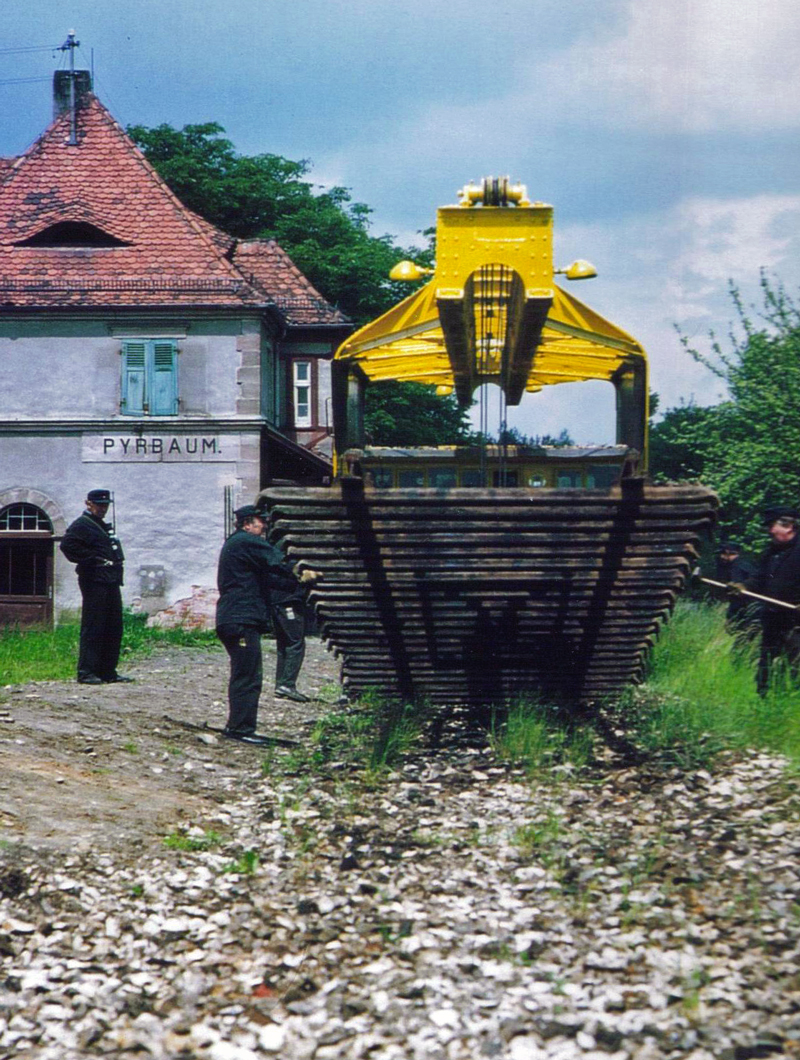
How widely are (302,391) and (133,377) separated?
5837mm

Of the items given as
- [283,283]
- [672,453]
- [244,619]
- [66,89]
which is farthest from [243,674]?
[672,453]

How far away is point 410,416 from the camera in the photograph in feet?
137

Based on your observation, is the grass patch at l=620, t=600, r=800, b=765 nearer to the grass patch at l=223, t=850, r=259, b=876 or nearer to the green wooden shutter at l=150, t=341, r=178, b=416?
the grass patch at l=223, t=850, r=259, b=876

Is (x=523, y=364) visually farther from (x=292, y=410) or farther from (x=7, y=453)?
(x=292, y=410)

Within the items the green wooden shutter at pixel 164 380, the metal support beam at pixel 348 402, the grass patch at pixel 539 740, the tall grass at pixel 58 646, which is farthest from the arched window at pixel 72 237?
the grass patch at pixel 539 740

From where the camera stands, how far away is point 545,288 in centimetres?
860

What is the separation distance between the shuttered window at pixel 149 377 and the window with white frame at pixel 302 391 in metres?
5.06

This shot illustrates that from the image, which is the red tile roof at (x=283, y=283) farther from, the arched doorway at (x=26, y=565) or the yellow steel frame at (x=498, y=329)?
the yellow steel frame at (x=498, y=329)

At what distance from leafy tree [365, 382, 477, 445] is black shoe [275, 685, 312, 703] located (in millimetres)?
24678

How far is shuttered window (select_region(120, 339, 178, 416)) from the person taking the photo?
88.8 feet

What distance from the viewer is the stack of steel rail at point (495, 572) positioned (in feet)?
29.7

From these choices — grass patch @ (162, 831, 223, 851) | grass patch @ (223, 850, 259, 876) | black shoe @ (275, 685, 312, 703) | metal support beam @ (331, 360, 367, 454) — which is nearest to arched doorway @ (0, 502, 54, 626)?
black shoe @ (275, 685, 312, 703)

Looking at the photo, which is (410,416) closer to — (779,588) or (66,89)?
(66,89)

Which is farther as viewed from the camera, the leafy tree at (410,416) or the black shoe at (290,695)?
the leafy tree at (410,416)
